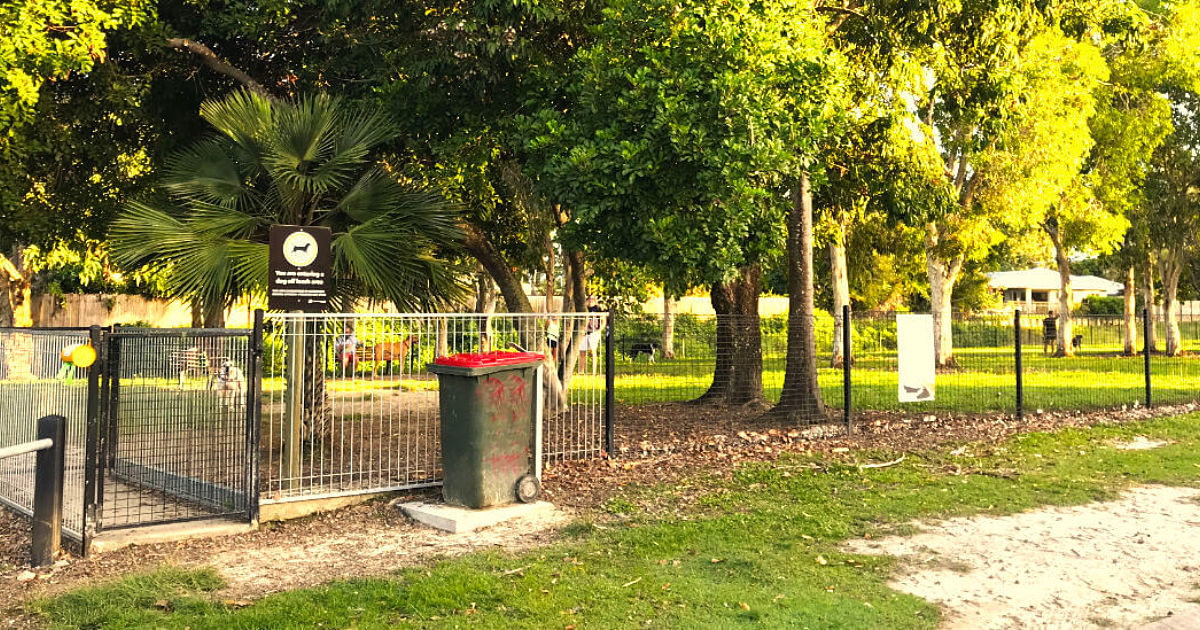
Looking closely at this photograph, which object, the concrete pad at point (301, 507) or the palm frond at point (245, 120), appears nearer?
the concrete pad at point (301, 507)

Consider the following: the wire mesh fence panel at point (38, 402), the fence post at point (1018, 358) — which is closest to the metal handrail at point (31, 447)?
the wire mesh fence panel at point (38, 402)

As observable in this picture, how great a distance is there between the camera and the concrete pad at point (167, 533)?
238 inches

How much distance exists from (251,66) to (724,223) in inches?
284

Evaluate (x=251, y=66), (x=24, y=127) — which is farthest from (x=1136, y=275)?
(x=24, y=127)

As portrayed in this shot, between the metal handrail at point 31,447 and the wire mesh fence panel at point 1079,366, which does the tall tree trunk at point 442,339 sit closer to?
the metal handrail at point 31,447

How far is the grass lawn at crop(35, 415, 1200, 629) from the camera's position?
4.59 meters

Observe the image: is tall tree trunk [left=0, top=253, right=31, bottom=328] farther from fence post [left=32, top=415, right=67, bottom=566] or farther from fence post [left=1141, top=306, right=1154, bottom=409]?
fence post [left=1141, top=306, right=1154, bottom=409]

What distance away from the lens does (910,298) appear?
1780 inches

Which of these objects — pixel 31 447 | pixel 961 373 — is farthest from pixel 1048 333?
pixel 31 447

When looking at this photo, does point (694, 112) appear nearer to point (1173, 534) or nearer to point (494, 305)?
point (1173, 534)

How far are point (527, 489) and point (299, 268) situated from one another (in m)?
2.73

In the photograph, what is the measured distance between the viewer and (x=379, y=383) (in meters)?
7.63

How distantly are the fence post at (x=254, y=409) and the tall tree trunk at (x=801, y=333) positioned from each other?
23.4ft

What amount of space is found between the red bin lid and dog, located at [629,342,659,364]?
9.54 feet
